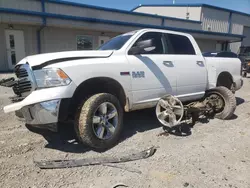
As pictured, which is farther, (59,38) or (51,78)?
(59,38)

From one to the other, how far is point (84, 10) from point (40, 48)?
13.4 feet

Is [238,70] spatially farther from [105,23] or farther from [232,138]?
[105,23]

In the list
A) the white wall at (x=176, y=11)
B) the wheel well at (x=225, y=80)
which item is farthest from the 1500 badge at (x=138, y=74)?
the white wall at (x=176, y=11)

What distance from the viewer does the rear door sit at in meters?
4.66

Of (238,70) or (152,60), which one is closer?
(152,60)

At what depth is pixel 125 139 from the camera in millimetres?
3973

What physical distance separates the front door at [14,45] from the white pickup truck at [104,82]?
10.4m

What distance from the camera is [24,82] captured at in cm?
330

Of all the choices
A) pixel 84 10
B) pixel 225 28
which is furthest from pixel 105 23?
pixel 225 28

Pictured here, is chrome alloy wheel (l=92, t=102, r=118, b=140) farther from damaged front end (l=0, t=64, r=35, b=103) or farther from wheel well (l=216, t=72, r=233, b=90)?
wheel well (l=216, t=72, r=233, b=90)

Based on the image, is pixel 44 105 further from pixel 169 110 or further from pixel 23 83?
pixel 169 110

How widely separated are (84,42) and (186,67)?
11.8 m

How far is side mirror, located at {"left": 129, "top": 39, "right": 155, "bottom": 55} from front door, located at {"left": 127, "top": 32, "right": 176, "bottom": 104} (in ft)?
0.12

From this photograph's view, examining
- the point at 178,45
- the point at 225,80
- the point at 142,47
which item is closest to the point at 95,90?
the point at 142,47
